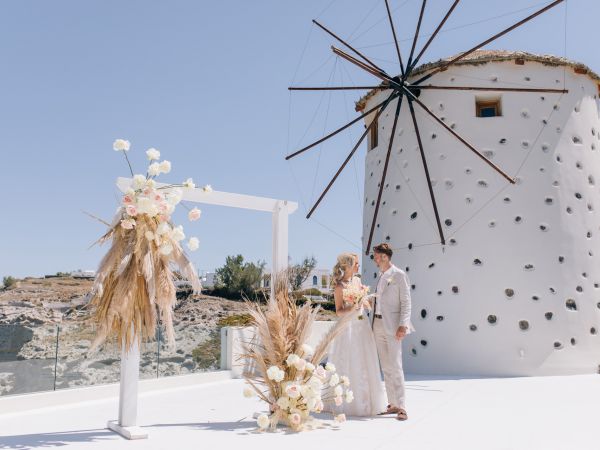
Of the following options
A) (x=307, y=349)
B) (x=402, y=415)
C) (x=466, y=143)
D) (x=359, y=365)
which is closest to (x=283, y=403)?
(x=307, y=349)

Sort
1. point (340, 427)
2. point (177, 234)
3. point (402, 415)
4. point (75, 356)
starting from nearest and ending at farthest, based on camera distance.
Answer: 1. point (177, 234)
2. point (340, 427)
3. point (402, 415)
4. point (75, 356)

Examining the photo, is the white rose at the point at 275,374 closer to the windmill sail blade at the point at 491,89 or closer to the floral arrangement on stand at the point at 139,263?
the floral arrangement on stand at the point at 139,263

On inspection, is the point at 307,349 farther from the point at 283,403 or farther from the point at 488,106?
the point at 488,106

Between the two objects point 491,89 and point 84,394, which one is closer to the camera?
point 84,394

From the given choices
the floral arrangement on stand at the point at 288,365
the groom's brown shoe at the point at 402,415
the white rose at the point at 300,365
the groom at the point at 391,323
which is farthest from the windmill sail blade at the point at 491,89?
the white rose at the point at 300,365

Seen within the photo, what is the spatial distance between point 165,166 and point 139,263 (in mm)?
718

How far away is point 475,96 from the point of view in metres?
8.62

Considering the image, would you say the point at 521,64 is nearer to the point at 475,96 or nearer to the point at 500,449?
the point at 475,96

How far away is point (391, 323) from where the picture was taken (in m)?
4.40

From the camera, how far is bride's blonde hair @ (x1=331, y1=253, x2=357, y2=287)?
440 centimetres

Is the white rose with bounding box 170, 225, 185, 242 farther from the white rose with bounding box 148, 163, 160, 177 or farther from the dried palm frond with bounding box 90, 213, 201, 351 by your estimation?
the white rose with bounding box 148, 163, 160, 177

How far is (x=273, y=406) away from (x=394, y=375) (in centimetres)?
110

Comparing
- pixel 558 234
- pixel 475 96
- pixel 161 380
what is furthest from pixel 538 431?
pixel 475 96

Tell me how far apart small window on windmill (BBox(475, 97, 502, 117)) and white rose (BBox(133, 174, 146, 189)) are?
267 inches
